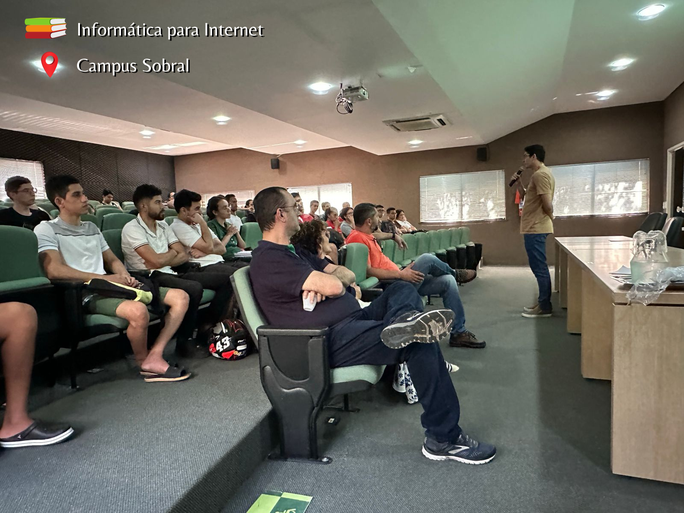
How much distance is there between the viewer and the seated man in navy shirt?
1.60m

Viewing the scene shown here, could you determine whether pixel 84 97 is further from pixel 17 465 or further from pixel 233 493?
pixel 233 493

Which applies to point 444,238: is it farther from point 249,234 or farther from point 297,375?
point 297,375

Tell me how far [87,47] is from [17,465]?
3.10 metres

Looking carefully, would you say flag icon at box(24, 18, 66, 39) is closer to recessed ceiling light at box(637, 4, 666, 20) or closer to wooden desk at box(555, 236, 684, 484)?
wooden desk at box(555, 236, 684, 484)

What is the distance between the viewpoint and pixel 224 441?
157cm

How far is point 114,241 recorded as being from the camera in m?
2.80

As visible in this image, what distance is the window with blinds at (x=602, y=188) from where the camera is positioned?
757cm

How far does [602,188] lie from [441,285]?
632 cm

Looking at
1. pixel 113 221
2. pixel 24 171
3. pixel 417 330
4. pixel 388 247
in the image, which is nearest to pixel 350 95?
pixel 388 247

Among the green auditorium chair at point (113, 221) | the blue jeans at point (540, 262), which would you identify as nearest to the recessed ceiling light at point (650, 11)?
the blue jeans at point (540, 262)

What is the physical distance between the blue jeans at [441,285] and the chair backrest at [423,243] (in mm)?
2122

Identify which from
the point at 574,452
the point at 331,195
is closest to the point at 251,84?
the point at 574,452

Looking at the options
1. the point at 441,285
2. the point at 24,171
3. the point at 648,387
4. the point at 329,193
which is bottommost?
the point at 648,387

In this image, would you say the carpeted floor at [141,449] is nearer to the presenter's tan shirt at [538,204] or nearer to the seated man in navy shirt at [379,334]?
the seated man in navy shirt at [379,334]
